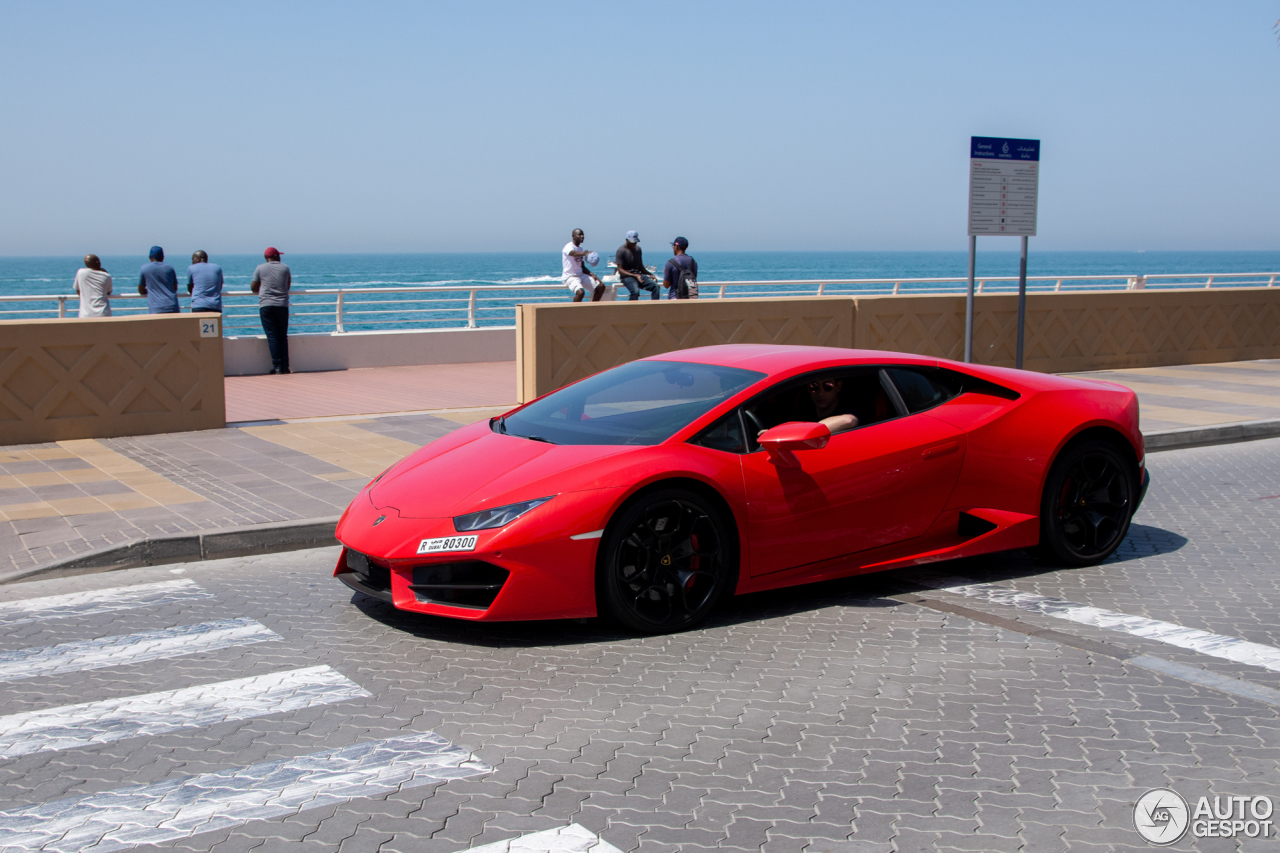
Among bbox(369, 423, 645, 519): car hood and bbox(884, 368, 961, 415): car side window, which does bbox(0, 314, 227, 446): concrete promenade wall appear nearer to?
bbox(369, 423, 645, 519): car hood

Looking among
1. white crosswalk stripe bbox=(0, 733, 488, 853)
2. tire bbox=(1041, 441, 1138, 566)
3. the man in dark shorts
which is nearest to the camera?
white crosswalk stripe bbox=(0, 733, 488, 853)

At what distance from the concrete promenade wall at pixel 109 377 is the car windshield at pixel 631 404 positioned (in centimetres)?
599

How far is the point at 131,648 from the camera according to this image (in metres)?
5.57

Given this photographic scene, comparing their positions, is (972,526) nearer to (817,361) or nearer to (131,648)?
(817,361)

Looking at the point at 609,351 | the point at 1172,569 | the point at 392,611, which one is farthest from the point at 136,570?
the point at 609,351

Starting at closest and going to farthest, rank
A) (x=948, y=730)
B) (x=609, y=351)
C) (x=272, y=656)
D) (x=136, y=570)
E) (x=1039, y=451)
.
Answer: (x=948, y=730) < (x=272, y=656) < (x=1039, y=451) < (x=136, y=570) < (x=609, y=351)

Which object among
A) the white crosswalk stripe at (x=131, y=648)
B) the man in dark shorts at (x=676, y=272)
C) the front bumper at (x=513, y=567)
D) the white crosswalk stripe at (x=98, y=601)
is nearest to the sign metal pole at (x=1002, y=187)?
the man in dark shorts at (x=676, y=272)

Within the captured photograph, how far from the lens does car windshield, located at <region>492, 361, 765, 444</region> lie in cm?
598

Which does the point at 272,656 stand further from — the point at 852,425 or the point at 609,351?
the point at 609,351

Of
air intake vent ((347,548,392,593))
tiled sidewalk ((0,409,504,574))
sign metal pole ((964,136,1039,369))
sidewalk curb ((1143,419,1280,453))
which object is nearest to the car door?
air intake vent ((347,548,392,593))

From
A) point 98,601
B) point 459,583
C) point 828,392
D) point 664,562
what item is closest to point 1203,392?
point 828,392

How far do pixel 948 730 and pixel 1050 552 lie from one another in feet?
8.86

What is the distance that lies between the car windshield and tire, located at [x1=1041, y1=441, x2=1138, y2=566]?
6.49 feet

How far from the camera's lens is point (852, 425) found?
6254 mm
